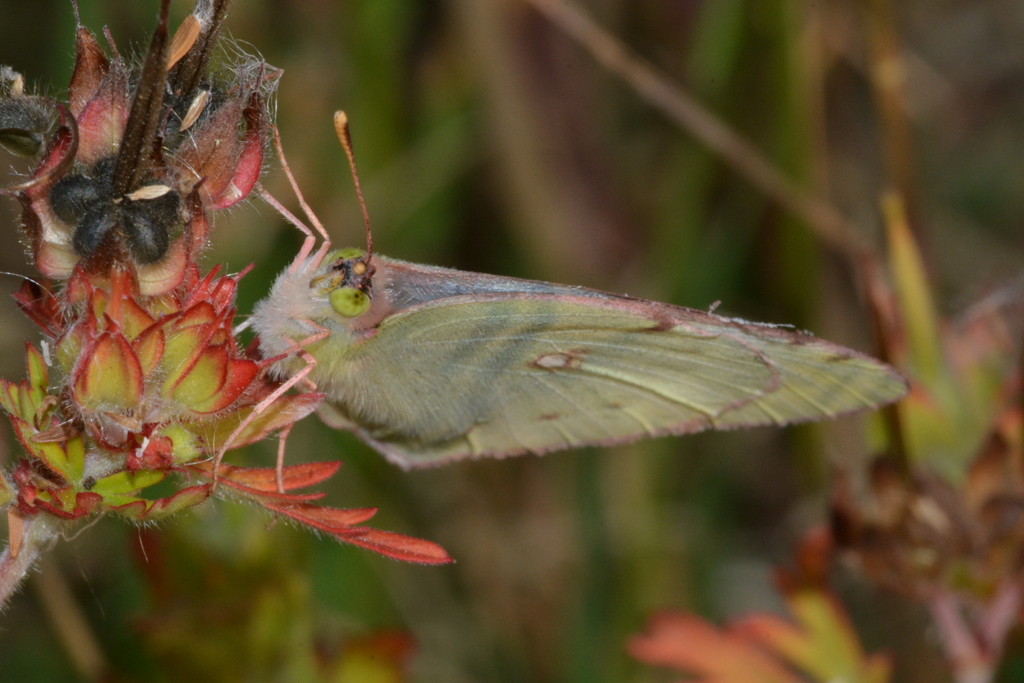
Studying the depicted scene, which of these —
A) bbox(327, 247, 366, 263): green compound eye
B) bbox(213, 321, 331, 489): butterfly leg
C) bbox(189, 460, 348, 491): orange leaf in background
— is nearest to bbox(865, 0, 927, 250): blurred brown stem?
bbox(327, 247, 366, 263): green compound eye

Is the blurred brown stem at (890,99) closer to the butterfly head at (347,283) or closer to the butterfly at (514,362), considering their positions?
the butterfly at (514,362)

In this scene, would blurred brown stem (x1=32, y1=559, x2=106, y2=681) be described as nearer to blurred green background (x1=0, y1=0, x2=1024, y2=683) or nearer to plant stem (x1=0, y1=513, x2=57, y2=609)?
blurred green background (x1=0, y1=0, x2=1024, y2=683)

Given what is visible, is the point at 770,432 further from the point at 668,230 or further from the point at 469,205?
the point at 469,205

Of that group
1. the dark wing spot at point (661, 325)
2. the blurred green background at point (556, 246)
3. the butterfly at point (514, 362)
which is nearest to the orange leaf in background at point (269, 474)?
the butterfly at point (514, 362)

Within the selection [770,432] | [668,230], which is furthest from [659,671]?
[668,230]

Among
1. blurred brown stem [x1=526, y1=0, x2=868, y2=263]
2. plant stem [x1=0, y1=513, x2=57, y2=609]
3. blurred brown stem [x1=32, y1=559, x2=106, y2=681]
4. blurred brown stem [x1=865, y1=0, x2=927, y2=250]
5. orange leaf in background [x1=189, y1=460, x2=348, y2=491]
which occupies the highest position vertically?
blurred brown stem [x1=865, y1=0, x2=927, y2=250]

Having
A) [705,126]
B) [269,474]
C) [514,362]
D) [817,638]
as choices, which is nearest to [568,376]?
[514,362]

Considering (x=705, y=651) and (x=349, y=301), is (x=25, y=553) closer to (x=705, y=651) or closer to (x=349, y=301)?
(x=349, y=301)
